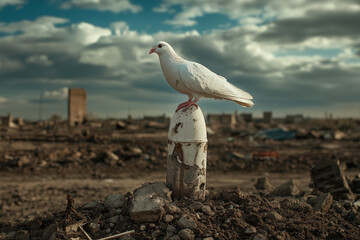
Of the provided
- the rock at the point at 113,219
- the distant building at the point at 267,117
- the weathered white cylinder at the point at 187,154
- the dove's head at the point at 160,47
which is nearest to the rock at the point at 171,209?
the weathered white cylinder at the point at 187,154

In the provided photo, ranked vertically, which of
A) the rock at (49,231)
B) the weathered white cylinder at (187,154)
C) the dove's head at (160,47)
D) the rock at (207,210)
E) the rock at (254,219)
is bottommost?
the rock at (49,231)

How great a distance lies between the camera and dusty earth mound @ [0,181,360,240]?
435 centimetres

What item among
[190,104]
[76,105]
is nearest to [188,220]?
[190,104]

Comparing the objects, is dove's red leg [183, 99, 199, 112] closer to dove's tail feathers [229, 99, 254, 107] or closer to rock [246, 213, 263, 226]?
dove's tail feathers [229, 99, 254, 107]

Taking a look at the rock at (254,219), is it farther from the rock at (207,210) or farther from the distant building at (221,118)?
the distant building at (221,118)

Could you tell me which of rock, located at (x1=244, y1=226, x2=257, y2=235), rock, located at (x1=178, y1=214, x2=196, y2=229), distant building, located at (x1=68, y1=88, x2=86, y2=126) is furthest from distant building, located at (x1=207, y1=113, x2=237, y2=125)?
rock, located at (x1=178, y1=214, x2=196, y2=229)

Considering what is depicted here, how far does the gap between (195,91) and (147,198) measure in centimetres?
180

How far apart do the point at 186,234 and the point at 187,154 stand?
132 cm

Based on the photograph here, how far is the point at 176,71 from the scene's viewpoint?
522 cm

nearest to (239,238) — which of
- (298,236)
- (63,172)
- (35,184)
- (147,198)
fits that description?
(298,236)

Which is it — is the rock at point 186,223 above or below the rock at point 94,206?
above

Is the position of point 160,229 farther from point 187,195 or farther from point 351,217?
point 351,217

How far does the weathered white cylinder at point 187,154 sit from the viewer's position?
511 centimetres

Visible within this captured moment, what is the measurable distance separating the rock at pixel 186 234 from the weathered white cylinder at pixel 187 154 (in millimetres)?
1006
